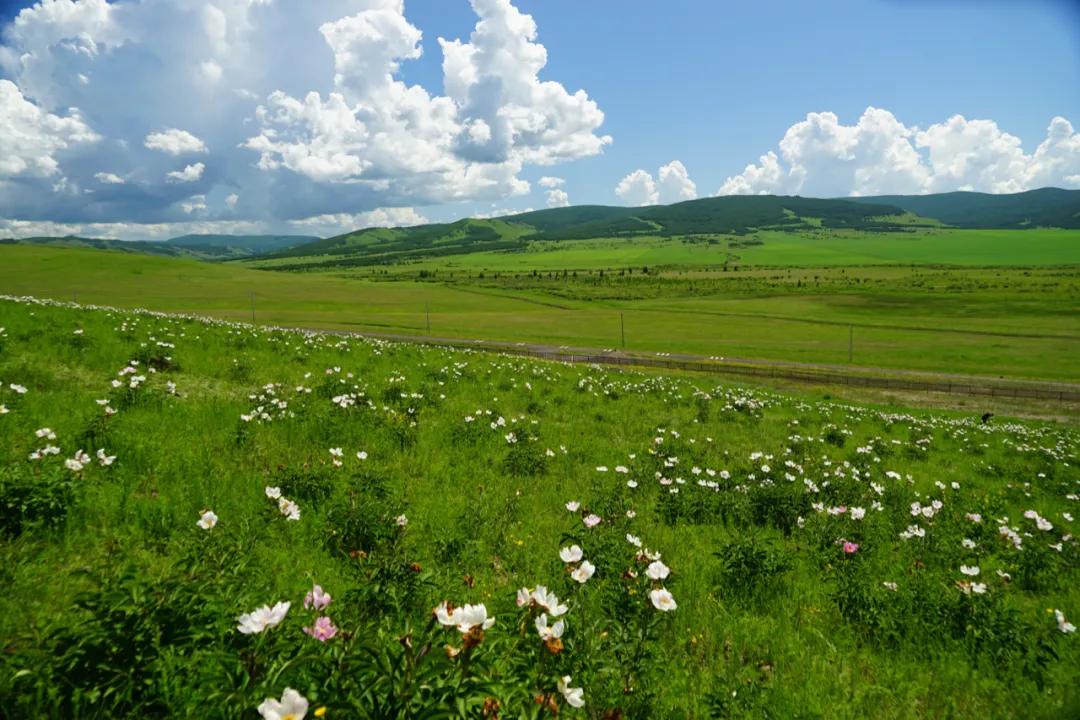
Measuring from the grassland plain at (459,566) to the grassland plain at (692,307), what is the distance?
219 feet

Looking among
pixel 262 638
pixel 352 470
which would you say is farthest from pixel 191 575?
pixel 352 470

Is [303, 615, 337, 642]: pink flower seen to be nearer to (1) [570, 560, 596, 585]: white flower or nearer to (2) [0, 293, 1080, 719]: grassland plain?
(2) [0, 293, 1080, 719]: grassland plain

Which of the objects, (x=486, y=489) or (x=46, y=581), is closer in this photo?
(x=46, y=581)

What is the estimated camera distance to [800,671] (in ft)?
16.2

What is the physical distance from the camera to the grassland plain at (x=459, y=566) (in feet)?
9.70

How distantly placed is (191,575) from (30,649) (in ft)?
2.84

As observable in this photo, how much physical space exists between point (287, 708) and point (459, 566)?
3.82 m

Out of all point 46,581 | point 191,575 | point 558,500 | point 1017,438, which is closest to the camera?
point 191,575

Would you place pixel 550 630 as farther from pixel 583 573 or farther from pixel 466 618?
pixel 583 573

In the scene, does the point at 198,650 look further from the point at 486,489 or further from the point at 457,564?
the point at 486,489

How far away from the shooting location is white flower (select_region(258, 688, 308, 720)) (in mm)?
2168

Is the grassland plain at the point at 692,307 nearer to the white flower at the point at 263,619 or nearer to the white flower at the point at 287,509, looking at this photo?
the white flower at the point at 287,509

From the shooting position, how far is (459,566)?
593 centimetres

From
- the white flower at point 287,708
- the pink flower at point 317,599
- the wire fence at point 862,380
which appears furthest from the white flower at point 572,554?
the wire fence at point 862,380
